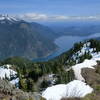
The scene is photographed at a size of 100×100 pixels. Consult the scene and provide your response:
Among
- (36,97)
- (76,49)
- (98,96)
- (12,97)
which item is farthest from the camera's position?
(76,49)

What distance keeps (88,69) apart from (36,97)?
38342 millimetres

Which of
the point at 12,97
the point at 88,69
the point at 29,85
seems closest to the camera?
the point at 12,97

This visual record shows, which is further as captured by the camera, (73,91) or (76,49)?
(76,49)

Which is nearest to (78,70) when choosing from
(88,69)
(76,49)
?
(88,69)

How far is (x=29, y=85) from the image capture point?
53.6 m

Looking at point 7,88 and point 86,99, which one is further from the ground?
point 7,88

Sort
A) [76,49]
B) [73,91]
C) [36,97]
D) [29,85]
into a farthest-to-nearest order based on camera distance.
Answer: [76,49] < [29,85] < [73,91] < [36,97]

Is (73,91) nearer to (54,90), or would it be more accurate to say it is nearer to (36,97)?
(54,90)

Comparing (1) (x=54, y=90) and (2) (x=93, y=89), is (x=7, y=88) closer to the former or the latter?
(1) (x=54, y=90)

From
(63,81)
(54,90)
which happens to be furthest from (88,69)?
(54,90)

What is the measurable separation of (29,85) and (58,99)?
62.0 ft

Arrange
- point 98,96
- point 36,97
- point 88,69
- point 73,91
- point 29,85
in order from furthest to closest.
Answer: point 88,69, point 29,85, point 73,91, point 98,96, point 36,97

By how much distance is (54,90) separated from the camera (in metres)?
41.9

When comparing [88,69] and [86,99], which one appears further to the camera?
[88,69]
